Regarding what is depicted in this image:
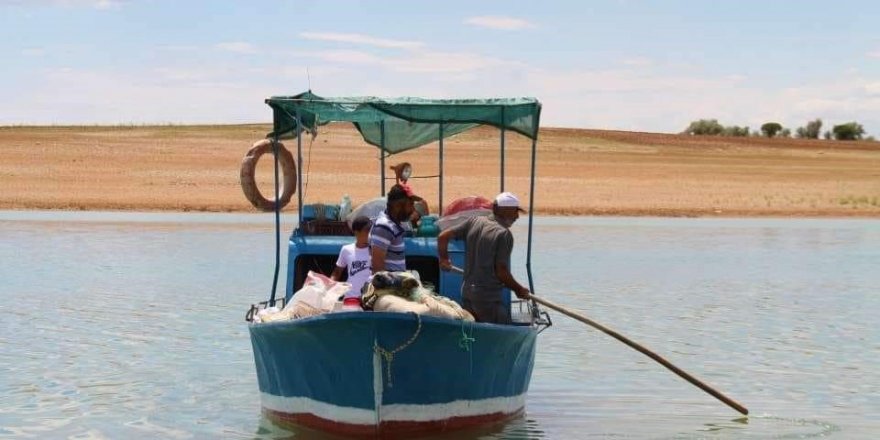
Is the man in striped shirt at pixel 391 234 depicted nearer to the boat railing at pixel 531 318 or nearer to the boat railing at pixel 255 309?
the boat railing at pixel 531 318

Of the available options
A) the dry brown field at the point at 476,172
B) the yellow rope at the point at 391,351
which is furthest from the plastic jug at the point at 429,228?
the dry brown field at the point at 476,172

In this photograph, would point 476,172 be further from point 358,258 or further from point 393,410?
point 393,410

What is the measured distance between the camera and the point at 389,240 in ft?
34.2

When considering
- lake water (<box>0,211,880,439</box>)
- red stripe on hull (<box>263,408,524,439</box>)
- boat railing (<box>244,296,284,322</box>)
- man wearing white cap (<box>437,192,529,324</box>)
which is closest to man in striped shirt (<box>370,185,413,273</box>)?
man wearing white cap (<box>437,192,529,324</box>)

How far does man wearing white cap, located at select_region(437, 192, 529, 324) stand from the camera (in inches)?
420

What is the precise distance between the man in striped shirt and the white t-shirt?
182 millimetres

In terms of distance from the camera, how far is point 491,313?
10.9m

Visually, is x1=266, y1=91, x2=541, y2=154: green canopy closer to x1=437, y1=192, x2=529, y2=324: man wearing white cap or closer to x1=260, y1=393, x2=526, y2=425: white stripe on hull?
x1=437, y1=192, x2=529, y2=324: man wearing white cap

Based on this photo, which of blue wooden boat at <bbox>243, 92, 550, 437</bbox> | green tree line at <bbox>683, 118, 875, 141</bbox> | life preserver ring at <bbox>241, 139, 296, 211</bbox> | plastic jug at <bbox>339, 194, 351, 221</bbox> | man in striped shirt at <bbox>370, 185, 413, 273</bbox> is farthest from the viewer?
green tree line at <bbox>683, 118, 875, 141</bbox>

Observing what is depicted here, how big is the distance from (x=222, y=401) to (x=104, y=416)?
3.47 ft

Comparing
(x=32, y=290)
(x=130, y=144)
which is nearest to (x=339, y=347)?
(x=32, y=290)

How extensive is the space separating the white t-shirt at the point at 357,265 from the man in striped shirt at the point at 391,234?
0.60 feet

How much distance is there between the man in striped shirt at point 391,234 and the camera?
10.4 m

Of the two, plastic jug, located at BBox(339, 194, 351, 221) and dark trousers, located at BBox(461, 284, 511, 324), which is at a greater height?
plastic jug, located at BBox(339, 194, 351, 221)
